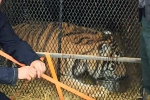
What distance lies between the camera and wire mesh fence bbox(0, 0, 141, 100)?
13.3 feet

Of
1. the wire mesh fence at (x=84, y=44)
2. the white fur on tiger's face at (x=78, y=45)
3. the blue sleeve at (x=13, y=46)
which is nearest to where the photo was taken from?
the blue sleeve at (x=13, y=46)

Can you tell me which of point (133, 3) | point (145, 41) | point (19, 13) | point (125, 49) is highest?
point (145, 41)

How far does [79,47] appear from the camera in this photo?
4234mm

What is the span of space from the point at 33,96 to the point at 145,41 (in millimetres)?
1759

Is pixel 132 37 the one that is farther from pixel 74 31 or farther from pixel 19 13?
pixel 19 13

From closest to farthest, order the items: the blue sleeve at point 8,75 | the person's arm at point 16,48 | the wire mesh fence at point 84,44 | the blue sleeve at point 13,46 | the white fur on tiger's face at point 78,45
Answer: the blue sleeve at point 8,75, the person's arm at point 16,48, the blue sleeve at point 13,46, the wire mesh fence at point 84,44, the white fur on tiger's face at point 78,45

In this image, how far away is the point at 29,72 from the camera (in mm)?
2211

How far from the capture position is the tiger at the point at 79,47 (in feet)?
13.6

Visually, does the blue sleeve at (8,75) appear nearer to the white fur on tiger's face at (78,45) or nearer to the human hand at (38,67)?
the human hand at (38,67)

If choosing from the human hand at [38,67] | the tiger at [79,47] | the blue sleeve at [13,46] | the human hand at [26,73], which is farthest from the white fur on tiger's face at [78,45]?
the human hand at [26,73]

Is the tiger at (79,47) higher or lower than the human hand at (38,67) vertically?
lower

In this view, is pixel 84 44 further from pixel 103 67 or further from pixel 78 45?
pixel 103 67

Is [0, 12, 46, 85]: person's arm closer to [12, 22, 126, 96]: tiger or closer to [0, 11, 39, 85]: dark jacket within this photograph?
[0, 11, 39, 85]: dark jacket

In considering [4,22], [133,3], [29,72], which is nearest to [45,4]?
[133,3]
